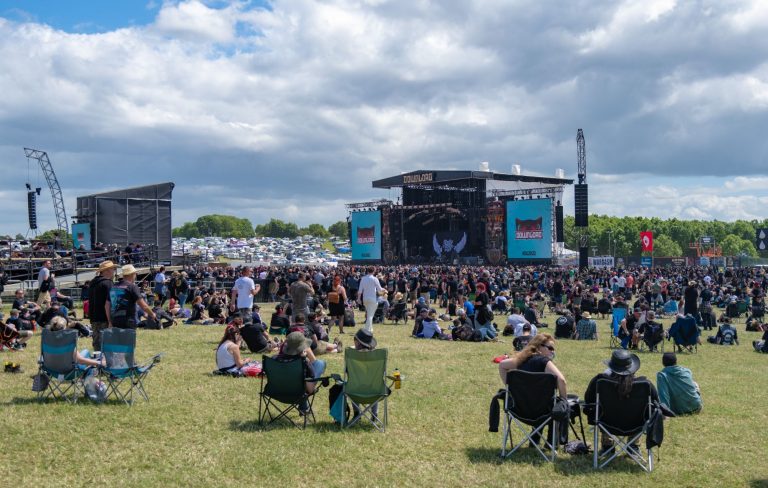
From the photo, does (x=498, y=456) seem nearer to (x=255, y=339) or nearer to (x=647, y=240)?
(x=255, y=339)

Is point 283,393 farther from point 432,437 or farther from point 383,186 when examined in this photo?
point 383,186

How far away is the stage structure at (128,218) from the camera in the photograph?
126 feet

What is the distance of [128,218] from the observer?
38938 mm

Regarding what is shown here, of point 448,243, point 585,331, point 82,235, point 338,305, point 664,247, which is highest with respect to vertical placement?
point 664,247

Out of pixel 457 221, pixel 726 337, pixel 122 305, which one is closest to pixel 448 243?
pixel 457 221

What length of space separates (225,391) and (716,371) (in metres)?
8.37

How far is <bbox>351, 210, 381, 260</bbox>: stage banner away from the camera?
6262 centimetres

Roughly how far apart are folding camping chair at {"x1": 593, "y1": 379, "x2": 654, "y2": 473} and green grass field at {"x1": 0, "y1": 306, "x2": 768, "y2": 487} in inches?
6.3

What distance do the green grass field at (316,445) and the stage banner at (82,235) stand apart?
29.9m

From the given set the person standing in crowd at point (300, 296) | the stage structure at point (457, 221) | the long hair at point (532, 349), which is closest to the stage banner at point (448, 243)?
the stage structure at point (457, 221)

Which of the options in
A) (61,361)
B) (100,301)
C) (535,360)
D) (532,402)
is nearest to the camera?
(532,402)

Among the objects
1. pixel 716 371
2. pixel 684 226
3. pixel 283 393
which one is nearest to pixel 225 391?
pixel 283 393

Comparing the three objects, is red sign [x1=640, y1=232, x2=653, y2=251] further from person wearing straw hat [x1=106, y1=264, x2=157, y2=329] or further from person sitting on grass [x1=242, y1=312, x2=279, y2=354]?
person wearing straw hat [x1=106, y1=264, x2=157, y2=329]

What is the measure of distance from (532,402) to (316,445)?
2.02 meters
